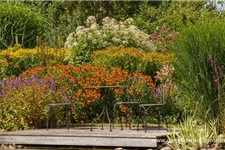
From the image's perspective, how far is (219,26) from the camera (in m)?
10.8

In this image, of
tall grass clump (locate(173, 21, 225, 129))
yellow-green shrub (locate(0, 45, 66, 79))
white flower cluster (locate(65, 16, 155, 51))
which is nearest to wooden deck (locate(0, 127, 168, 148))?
tall grass clump (locate(173, 21, 225, 129))

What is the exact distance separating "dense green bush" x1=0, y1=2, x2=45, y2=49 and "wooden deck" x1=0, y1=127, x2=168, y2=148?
8014 mm

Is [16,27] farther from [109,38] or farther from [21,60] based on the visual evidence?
[109,38]

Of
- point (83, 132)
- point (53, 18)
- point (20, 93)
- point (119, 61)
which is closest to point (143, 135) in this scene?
point (83, 132)

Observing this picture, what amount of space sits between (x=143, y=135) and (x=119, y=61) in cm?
487

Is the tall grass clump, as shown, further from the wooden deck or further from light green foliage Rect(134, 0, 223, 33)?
light green foliage Rect(134, 0, 223, 33)

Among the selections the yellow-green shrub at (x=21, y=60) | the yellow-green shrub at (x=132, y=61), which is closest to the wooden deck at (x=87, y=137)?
the yellow-green shrub at (x=132, y=61)

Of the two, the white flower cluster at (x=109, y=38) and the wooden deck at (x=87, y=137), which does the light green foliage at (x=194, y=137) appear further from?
the white flower cluster at (x=109, y=38)

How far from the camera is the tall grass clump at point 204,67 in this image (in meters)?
10.4

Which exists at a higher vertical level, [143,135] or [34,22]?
[34,22]

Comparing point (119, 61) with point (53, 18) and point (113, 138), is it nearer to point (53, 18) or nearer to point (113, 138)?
point (113, 138)

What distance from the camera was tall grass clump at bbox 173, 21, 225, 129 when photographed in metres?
10.4

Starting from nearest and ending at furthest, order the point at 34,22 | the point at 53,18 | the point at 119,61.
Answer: the point at 119,61
the point at 34,22
the point at 53,18

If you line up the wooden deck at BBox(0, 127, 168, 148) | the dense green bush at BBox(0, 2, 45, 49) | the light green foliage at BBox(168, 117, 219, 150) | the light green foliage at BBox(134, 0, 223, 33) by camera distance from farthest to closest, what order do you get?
the light green foliage at BBox(134, 0, 223, 33) < the dense green bush at BBox(0, 2, 45, 49) < the wooden deck at BBox(0, 127, 168, 148) < the light green foliage at BBox(168, 117, 219, 150)
